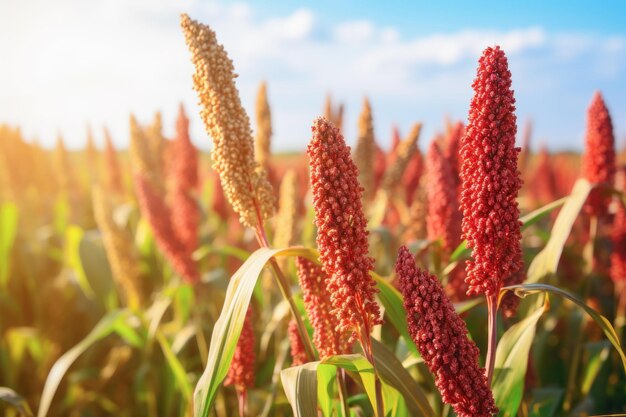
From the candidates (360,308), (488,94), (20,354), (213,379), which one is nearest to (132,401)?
(20,354)

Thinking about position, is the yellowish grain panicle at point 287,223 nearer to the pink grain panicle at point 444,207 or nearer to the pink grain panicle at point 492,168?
the pink grain panicle at point 444,207

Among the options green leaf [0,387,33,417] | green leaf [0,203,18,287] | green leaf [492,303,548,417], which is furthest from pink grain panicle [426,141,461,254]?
green leaf [0,203,18,287]

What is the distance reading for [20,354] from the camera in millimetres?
4281

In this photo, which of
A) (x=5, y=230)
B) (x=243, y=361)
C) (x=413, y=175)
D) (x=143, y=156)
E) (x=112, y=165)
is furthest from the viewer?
(x=112, y=165)

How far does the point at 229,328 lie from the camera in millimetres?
1548

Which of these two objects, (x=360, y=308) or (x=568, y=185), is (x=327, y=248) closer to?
(x=360, y=308)

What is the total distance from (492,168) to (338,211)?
381 mm

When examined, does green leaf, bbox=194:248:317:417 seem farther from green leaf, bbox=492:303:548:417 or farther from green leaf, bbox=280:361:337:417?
green leaf, bbox=492:303:548:417

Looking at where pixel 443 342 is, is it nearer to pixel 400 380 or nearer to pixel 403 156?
pixel 400 380

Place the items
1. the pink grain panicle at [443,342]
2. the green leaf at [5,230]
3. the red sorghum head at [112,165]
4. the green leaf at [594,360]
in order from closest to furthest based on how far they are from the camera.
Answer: the pink grain panicle at [443,342], the green leaf at [594,360], the green leaf at [5,230], the red sorghum head at [112,165]

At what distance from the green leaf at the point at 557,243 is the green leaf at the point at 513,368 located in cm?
36

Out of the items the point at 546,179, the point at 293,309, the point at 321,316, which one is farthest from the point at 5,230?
the point at 546,179

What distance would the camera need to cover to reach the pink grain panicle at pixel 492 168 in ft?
4.45

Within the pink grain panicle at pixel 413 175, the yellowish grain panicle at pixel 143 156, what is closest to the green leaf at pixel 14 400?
the yellowish grain panicle at pixel 143 156
